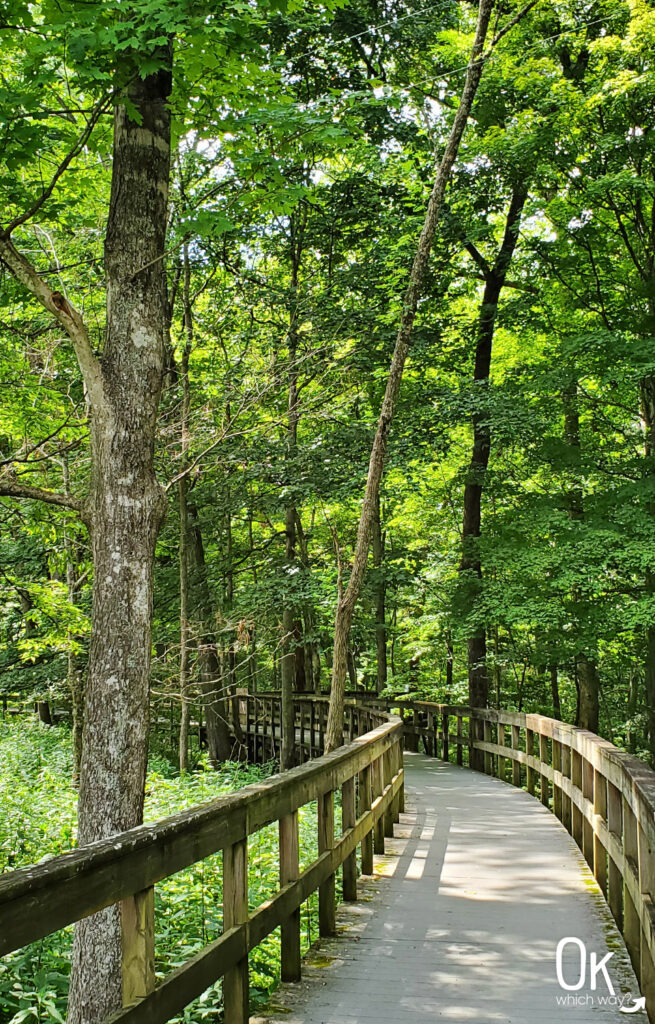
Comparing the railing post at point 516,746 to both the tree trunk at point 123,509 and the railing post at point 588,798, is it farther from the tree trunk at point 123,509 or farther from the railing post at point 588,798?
the tree trunk at point 123,509

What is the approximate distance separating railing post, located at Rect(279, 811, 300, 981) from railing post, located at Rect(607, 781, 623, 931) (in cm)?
184

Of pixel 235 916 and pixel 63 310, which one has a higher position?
pixel 63 310

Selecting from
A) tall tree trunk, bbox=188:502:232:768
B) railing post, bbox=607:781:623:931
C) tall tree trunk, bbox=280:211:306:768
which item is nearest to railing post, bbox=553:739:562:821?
railing post, bbox=607:781:623:931

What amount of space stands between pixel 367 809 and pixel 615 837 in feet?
6.34

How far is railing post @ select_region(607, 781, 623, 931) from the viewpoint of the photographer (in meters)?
4.76

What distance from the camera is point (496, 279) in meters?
16.7

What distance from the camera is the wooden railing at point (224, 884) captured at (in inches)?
82.9

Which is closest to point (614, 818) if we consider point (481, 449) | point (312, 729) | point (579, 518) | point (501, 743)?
point (501, 743)

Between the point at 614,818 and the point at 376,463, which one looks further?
the point at 376,463

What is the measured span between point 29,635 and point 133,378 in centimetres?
1283

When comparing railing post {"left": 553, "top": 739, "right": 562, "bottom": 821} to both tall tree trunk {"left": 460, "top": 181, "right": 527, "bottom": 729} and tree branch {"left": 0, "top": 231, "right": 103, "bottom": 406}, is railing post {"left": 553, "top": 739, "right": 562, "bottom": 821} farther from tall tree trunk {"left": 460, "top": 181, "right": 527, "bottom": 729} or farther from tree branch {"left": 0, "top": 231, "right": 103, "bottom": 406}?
tall tree trunk {"left": 460, "top": 181, "right": 527, "bottom": 729}

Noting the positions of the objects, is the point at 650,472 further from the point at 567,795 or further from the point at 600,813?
the point at 600,813

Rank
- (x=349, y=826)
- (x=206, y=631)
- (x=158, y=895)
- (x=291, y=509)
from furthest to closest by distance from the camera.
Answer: (x=206, y=631)
(x=291, y=509)
(x=158, y=895)
(x=349, y=826)

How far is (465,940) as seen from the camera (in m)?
4.75
